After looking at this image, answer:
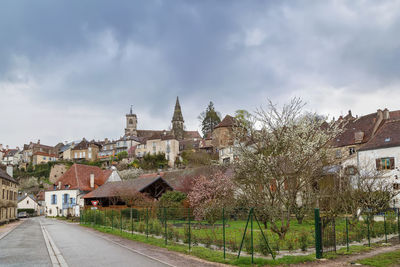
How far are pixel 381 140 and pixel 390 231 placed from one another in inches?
820

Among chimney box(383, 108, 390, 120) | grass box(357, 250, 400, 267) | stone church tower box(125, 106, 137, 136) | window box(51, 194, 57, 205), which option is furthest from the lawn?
stone church tower box(125, 106, 137, 136)

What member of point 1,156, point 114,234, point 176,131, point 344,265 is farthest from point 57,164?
point 344,265

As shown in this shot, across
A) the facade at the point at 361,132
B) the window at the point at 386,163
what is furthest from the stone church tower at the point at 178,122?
the window at the point at 386,163

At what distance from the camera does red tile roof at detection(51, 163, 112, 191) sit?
56747mm

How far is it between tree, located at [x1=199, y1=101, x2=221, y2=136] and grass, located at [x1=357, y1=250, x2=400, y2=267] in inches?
3407

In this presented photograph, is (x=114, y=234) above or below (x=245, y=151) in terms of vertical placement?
below

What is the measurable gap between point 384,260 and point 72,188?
2048 inches

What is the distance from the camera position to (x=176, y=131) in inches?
4717

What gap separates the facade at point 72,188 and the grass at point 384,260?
1939 inches

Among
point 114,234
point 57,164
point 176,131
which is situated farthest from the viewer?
point 176,131

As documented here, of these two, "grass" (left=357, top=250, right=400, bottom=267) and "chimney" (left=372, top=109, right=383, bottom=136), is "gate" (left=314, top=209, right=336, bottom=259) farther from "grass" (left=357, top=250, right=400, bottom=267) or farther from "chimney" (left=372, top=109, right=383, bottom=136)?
"chimney" (left=372, top=109, right=383, bottom=136)

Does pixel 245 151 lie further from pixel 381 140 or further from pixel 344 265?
pixel 381 140

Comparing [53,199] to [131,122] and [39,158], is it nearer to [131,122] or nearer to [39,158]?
[39,158]

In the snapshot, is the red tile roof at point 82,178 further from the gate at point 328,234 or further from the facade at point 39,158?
the facade at point 39,158
